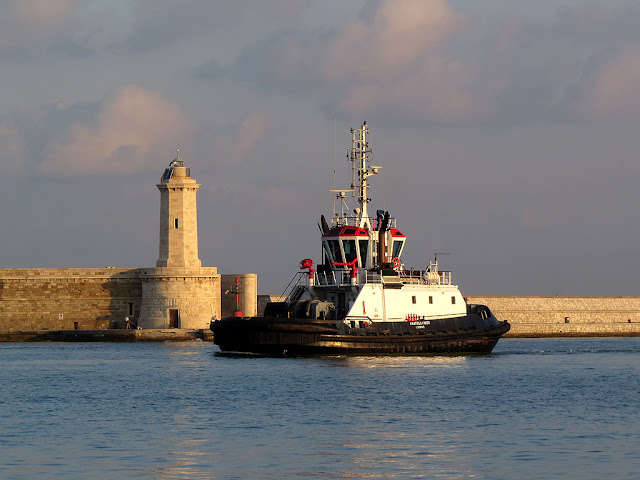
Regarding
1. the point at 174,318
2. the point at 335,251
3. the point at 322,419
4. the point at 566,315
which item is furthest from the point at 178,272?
the point at 322,419

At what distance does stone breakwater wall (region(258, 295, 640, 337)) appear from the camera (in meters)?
71.7

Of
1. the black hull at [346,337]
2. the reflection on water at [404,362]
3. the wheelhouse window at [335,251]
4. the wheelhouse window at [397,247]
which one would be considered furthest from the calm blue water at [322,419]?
the wheelhouse window at [397,247]

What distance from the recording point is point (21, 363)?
42.4m

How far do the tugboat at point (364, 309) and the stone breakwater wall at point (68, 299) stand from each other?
2053cm

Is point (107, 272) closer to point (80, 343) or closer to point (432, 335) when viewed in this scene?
point (80, 343)

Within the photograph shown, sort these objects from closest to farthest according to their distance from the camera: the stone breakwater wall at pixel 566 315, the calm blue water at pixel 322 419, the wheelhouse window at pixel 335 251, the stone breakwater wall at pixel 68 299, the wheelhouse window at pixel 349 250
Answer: the calm blue water at pixel 322 419, the wheelhouse window at pixel 349 250, the wheelhouse window at pixel 335 251, the stone breakwater wall at pixel 68 299, the stone breakwater wall at pixel 566 315

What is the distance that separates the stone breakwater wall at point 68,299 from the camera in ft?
206

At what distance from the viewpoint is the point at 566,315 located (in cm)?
7344

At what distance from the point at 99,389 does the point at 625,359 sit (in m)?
22.3

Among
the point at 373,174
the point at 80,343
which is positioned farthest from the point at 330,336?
the point at 80,343

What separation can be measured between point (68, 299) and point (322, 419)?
138 feet

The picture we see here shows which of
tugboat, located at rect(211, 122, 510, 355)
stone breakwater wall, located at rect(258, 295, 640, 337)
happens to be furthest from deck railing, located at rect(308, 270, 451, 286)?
stone breakwater wall, located at rect(258, 295, 640, 337)

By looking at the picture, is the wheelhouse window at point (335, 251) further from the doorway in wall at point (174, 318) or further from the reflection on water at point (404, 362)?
the doorway in wall at point (174, 318)

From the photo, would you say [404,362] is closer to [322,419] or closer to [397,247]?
[397,247]
